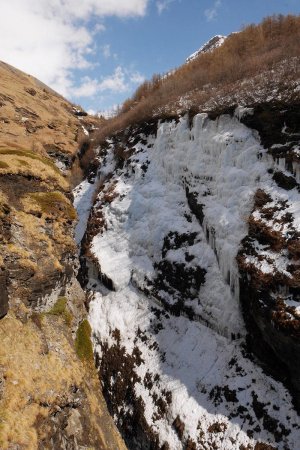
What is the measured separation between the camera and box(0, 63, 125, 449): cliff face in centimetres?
1233

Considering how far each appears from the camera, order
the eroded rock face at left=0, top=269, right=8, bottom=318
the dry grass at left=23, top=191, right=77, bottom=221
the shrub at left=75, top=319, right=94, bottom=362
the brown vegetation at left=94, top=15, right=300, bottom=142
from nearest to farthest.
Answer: the eroded rock face at left=0, top=269, right=8, bottom=318 < the shrub at left=75, top=319, right=94, bottom=362 < the dry grass at left=23, top=191, right=77, bottom=221 < the brown vegetation at left=94, top=15, right=300, bottom=142

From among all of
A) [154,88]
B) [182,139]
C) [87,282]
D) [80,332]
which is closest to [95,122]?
[154,88]

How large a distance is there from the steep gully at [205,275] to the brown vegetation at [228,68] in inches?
178

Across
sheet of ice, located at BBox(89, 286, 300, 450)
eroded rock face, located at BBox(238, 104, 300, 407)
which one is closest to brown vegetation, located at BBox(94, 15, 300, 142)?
eroded rock face, located at BBox(238, 104, 300, 407)

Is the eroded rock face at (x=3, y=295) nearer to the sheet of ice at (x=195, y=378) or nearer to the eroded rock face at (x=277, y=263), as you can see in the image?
the sheet of ice at (x=195, y=378)

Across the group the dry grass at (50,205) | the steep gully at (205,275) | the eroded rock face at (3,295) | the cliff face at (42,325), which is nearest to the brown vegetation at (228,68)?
the steep gully at (205,275)

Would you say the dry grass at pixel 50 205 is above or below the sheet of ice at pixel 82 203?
above

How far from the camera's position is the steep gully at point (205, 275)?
1451cm

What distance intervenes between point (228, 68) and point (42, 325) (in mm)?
25034

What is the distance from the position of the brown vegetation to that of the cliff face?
41.6ft

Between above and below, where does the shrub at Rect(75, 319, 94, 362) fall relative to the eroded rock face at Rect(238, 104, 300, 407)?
below

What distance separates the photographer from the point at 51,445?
1211 cm

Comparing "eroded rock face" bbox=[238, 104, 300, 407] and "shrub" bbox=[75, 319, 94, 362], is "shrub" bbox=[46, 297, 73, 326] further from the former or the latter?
"eroded rock face" bbox=[238, 104, 300, 407]

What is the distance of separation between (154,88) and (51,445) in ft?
117
